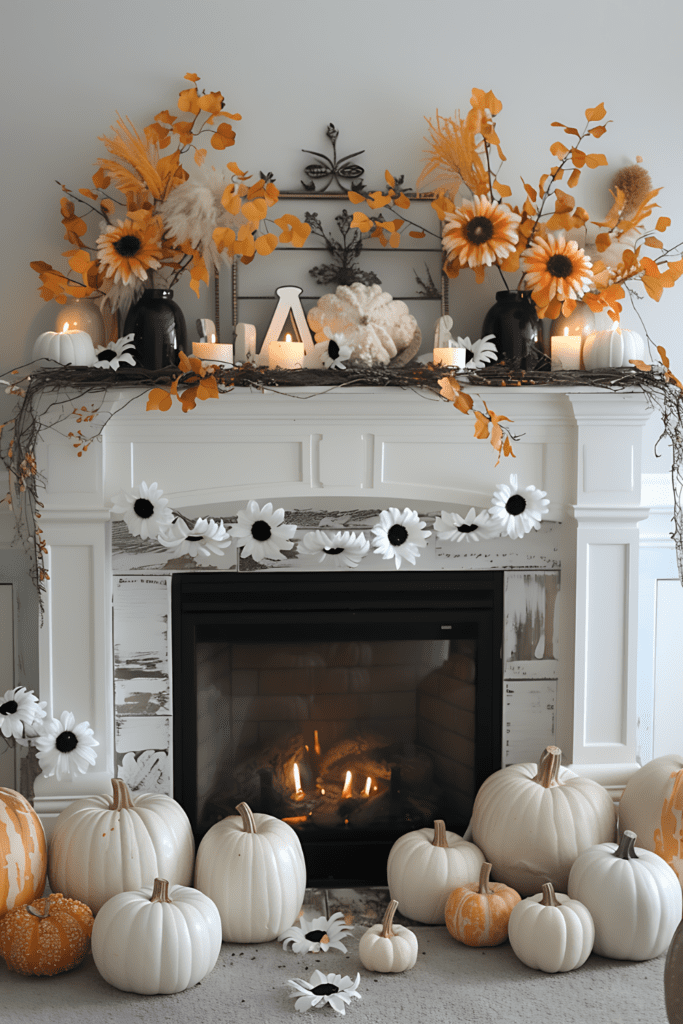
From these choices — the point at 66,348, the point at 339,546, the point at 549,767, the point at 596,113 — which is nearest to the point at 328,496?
the point at 339,546

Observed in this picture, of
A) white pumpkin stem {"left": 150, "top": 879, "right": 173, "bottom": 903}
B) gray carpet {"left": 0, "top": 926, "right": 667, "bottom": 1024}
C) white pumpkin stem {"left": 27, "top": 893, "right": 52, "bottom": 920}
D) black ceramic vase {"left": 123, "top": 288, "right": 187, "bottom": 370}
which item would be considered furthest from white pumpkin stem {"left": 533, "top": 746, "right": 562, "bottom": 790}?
black ceramic vase {"left": 123, "top": 288, "right": 187, "bottom": 370}

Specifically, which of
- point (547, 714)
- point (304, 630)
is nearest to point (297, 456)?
point (304, 630)

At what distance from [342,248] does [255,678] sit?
3.97ft

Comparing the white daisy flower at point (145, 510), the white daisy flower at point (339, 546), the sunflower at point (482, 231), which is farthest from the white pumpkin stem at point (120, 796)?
the sunflower at point (482, 231)

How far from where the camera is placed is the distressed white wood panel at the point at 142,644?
6.80ft

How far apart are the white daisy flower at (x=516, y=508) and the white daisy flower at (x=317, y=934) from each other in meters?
1.03

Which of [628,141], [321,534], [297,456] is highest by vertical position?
[628,141]

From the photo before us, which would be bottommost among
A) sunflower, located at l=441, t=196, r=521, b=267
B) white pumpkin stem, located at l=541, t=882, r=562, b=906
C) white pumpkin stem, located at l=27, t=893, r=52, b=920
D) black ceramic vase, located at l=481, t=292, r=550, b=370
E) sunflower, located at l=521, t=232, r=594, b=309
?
white pumpkin stem, located at l=27, t=893, r=52, b=920

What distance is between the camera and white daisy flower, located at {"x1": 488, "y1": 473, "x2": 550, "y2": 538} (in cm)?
196

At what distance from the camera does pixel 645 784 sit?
1.93 metres

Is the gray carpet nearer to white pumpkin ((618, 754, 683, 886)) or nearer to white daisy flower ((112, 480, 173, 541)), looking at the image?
white pumpkin ((618, 754, 683, 886))

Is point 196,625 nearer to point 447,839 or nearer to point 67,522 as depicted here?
point 67,522

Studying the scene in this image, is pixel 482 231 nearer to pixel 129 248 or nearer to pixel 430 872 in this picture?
pixel 129 248

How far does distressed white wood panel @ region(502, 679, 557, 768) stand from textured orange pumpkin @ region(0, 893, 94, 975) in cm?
115
